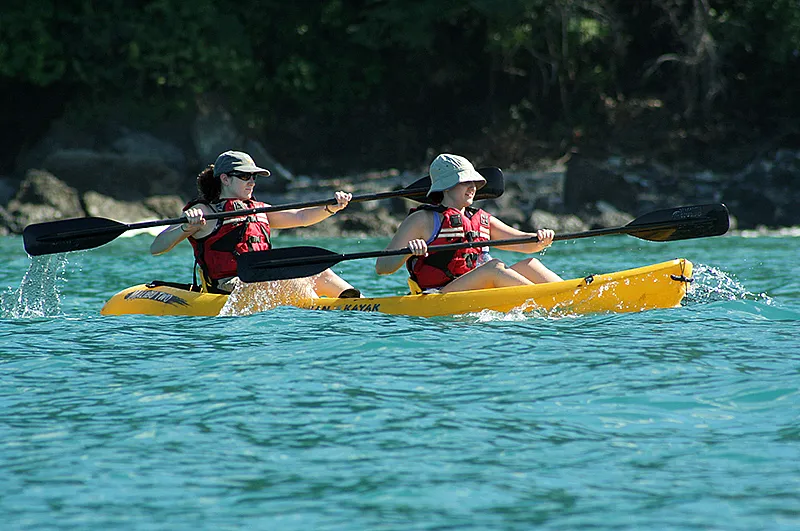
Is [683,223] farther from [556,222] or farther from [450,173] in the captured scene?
[556,222]

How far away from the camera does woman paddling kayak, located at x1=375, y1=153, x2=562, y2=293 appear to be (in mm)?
6070

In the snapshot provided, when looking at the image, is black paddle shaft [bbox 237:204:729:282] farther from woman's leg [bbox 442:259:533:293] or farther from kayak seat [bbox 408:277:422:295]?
kayak seat [bbox 408:277:422:295]

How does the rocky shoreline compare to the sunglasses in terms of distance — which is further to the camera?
the rocky shoreline

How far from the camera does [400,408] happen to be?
398 centimetres

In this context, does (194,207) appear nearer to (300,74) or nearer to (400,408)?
(400,408)

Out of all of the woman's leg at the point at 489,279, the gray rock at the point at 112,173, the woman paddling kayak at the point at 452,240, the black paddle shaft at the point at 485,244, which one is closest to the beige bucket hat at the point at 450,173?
the woman paddling kayak at the point at 452,240

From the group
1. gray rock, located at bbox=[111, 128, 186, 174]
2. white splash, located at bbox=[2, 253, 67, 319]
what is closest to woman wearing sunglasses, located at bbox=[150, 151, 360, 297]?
white splash, located at bbox=[2, 253, 67, 319]

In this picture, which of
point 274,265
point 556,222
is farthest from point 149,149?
point 274,265

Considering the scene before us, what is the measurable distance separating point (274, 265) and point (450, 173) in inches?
44.7

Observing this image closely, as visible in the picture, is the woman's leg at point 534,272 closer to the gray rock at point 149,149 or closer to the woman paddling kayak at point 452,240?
the woman paddling kayak at point 452,240

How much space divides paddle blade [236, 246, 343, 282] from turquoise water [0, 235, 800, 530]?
23cm

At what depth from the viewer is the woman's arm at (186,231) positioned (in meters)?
Result: 6.22

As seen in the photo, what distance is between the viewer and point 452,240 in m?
6.14

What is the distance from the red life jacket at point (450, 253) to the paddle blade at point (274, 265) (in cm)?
49
